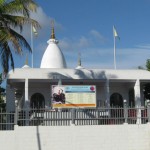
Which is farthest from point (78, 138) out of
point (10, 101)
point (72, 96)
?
point (10, 101)

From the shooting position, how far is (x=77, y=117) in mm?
18844

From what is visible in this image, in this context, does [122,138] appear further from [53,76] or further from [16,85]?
[16,85]

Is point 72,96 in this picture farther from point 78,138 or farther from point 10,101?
point 10,101

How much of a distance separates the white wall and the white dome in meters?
14.4

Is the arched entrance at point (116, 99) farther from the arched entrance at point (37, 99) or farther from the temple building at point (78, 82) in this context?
the arched entrance at point (37, 99)

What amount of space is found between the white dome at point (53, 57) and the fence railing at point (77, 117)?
13.5 metres

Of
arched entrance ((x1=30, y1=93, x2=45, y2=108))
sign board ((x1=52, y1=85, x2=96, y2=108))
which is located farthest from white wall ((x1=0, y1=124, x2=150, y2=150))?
arched entrance ((x1=30, y1=93, x2=45, y2=108))

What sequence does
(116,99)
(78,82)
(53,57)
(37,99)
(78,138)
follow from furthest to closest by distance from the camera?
1. (53,57)
2. (116,99)
3. (37,99)
4. (78,82)
5. (78,138)

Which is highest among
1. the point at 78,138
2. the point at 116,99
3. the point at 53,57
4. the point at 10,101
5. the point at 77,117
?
the point at 53,57

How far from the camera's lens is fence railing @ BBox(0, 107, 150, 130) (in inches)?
725

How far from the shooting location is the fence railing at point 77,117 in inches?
725

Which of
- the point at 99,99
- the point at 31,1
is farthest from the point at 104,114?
the point at 99,99

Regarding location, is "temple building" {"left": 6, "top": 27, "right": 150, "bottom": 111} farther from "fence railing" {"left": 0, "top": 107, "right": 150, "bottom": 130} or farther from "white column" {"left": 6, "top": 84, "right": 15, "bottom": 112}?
"fence railing" {"left": 0, "top": 107, "right": 150, "bottom": 130}

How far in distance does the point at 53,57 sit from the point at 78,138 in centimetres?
1506
